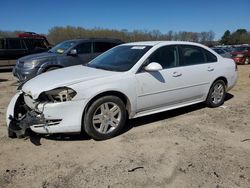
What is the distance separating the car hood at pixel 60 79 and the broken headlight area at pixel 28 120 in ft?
0.56

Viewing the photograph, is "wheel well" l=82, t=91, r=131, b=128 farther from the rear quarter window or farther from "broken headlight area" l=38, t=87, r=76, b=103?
the rear quarter window

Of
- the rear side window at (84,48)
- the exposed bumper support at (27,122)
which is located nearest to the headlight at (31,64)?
the rear side window at (84,48)

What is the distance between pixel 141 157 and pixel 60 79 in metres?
1.78

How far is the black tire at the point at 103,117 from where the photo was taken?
4.44m

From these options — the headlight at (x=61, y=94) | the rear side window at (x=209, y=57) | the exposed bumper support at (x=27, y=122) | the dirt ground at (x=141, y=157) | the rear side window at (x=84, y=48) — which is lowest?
the dirt ground at (x=141, y=157)

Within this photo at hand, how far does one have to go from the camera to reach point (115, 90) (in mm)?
4652

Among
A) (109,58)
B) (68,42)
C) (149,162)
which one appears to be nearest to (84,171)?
(149,162)

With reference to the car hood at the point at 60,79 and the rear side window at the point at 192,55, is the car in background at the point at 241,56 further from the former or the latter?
the car hood at the point at 60,79

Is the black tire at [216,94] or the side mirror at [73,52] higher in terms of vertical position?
the side mirror at [73,52]

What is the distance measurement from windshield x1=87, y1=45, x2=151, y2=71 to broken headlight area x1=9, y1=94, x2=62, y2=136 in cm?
144

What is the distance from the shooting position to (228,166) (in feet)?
12.4

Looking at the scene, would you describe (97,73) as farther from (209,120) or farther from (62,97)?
(209,120)

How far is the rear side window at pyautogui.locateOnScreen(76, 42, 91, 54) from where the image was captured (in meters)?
9.85

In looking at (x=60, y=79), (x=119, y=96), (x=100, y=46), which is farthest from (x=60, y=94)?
(x=100, y=46)
